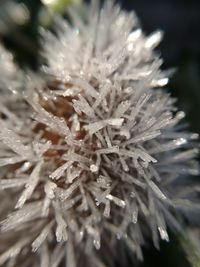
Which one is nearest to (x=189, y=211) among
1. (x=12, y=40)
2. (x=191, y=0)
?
(x=12, y=40)

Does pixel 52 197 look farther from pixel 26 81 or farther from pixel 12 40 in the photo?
pixel 12 40

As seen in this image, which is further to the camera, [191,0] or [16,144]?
[191,0]

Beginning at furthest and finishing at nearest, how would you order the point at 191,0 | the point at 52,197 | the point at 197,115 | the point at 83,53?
1. the point at 191,0
2. the point at 197,115
3. the point at 83,53
4. the point at 52,197

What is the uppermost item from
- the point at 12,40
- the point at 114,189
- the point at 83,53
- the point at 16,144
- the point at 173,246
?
the point at 12,40

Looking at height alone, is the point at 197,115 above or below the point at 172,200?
above

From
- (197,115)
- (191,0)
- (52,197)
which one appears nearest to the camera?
(52,197)

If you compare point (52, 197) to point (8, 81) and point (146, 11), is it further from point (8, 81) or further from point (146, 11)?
point (146, 11)
